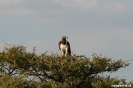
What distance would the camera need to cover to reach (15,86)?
79.0ft

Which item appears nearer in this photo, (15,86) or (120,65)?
(15,86)

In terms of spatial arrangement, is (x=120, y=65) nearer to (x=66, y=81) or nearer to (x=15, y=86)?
(x=66, y=81)

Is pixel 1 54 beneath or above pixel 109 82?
above

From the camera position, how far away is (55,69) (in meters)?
25.4

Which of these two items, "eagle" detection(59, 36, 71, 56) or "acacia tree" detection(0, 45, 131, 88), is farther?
"eagle" detection(59, 36, 71, 56)

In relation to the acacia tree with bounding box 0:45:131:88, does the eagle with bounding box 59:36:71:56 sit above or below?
above

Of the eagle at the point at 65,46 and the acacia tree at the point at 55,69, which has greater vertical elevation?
the eagle at the point at 65,46

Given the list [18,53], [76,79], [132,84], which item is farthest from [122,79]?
[18,53]

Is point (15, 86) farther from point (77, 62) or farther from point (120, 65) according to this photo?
point (120, 65)

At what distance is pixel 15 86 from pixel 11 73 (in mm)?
3173

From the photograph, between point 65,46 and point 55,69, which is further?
point 65,46

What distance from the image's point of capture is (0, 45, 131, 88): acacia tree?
25.0m

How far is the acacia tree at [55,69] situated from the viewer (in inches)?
984

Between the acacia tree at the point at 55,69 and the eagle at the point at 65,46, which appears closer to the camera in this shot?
the acacia tree at the point at 55,69
